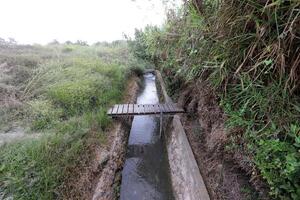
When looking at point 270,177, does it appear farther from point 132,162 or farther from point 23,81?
point 23,81

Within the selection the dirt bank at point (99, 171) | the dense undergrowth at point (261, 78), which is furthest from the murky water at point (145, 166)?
the dense undergrowth at point (261, 78)

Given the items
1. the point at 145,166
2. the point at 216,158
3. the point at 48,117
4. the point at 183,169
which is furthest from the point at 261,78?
the point at 48,117

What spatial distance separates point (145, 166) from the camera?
3.66 metres

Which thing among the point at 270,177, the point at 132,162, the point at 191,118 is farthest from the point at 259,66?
the point at 132,162

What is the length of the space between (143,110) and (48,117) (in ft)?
6.07

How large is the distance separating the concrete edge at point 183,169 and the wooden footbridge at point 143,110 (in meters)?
0.29

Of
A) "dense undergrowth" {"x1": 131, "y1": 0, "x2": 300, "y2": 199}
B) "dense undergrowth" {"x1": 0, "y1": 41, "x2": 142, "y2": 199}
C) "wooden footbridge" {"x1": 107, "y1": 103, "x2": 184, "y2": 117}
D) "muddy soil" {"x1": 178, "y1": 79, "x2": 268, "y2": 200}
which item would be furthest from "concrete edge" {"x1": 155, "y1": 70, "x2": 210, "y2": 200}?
"dense undergrowth" {"x1": 0, "y1": 41, "x2": 142, "y2": 199}

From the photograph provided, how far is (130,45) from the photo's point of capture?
38.3 ft

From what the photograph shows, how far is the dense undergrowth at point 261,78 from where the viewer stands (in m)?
1.43

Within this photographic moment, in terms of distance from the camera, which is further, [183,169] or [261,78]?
[183,169]

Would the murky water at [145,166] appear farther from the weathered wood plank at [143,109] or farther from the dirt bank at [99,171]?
the weathered wood plank at [143,109]

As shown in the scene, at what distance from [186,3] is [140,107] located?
2344 mm

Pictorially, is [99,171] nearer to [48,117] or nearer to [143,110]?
[48,117]

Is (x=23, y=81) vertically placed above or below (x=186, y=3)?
below
